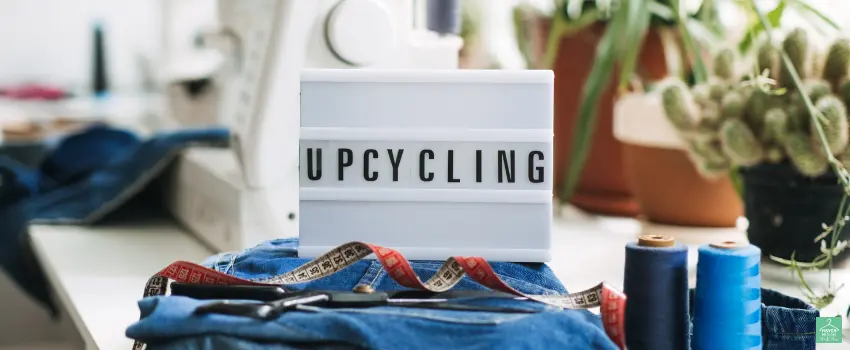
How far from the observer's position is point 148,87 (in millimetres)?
3000

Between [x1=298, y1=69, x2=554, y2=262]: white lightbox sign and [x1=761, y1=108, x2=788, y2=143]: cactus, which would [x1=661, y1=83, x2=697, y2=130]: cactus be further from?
[x1=298, y1=69, x2=554, y2=262]: white lightbox sign

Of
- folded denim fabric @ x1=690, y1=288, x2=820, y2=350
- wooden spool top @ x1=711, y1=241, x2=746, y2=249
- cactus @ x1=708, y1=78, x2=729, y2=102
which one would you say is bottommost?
folded denim fabric @ x1=690, y1=288, x2=820, y2=350

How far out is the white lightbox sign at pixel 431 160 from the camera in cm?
69

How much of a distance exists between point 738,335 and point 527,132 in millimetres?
197

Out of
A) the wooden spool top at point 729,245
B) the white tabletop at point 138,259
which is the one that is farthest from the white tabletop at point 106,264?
the wooden spool top at point 729,245

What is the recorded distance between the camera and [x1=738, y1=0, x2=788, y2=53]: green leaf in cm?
98

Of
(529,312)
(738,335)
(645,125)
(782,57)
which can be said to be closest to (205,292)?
(529,312)

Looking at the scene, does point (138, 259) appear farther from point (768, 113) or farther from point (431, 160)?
point (768, 113)

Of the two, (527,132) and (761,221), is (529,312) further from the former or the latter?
(761,221)

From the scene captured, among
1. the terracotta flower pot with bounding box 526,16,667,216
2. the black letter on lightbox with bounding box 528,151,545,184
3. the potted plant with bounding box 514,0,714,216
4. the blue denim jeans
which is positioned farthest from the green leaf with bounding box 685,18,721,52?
the blue denim jeans

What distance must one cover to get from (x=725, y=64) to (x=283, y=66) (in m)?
0.45

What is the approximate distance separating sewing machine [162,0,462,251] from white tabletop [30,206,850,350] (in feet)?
0.35

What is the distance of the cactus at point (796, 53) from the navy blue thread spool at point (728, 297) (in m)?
0.34

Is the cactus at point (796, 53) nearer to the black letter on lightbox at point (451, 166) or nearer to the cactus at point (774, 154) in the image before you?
the cactus at point (774, 154)
